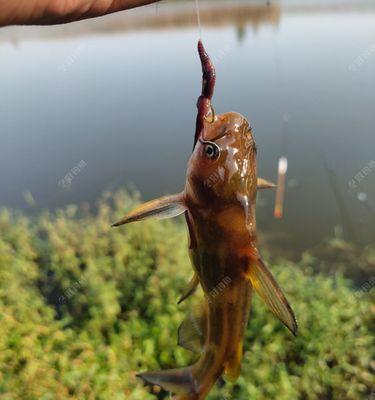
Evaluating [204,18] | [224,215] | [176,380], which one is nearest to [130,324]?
[176,380]

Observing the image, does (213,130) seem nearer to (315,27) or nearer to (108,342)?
(108,342)

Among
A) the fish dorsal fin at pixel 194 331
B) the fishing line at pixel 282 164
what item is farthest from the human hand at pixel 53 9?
the fishing line at pixel 282 164

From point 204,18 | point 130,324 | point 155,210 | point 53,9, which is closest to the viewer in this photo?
point 53,9

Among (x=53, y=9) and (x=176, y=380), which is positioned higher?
(x=53, y=9)

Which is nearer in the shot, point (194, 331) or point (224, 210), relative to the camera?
point (224, 210)

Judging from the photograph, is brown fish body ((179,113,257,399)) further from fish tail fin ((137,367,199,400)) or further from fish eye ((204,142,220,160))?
fish tail fin ((137,367,199,400))

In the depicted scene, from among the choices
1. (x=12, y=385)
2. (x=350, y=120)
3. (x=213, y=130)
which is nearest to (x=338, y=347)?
(x=12, y=385)

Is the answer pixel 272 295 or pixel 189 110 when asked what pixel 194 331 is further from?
pixel 189 110

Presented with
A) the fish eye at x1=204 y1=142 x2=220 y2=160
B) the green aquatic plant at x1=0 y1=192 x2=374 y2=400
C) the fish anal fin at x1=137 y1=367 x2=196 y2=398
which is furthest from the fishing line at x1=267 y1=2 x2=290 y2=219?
the fish eye at x1=204 y1=142 x2=220 y2=160
